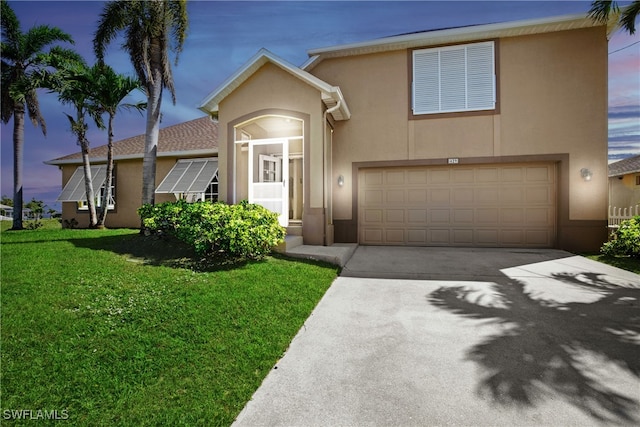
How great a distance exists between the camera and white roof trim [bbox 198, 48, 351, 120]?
9.13 m

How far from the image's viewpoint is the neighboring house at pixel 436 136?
9867 mm

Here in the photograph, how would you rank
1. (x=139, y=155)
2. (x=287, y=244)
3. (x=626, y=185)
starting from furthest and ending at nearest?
1. (x=626, y=185)
2. (x=139, y=155)
3. (x=287, y=244)

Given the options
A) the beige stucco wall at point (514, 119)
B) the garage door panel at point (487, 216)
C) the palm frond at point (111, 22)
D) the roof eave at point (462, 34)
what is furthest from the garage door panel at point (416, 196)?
the palm frond at point (111, 22)

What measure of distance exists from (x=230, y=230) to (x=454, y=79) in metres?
9.46

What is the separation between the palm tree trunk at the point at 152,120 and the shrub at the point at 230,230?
2.55 metres

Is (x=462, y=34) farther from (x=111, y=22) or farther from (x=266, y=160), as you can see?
(x=111, y=22)

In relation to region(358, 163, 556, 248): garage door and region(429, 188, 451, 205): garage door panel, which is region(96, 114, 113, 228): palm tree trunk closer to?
region(358, 163, 556, 248): garage door

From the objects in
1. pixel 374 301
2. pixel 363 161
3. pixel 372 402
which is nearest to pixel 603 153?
pixel 363 161

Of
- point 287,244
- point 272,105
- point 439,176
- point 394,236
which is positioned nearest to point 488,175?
point 439,176

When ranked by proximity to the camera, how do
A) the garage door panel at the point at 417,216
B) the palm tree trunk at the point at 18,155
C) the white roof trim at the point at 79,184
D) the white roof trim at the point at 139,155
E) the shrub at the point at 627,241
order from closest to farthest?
the shrub at the point at 627,241 → the garage door panel at the point at 417,216 → the white roof trim at the point at 139,155 → the palm tree trunk at the point at 18,155 → the white roof trim at the point at 79,184

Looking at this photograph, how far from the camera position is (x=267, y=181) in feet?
36.2

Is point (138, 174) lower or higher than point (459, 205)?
higher

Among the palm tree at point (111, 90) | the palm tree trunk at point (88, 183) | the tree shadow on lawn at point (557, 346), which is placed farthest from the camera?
the palm tree trunk at point (88, 183)

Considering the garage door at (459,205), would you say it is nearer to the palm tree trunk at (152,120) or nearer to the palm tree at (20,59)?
the palm tree trunk at (152,120)
